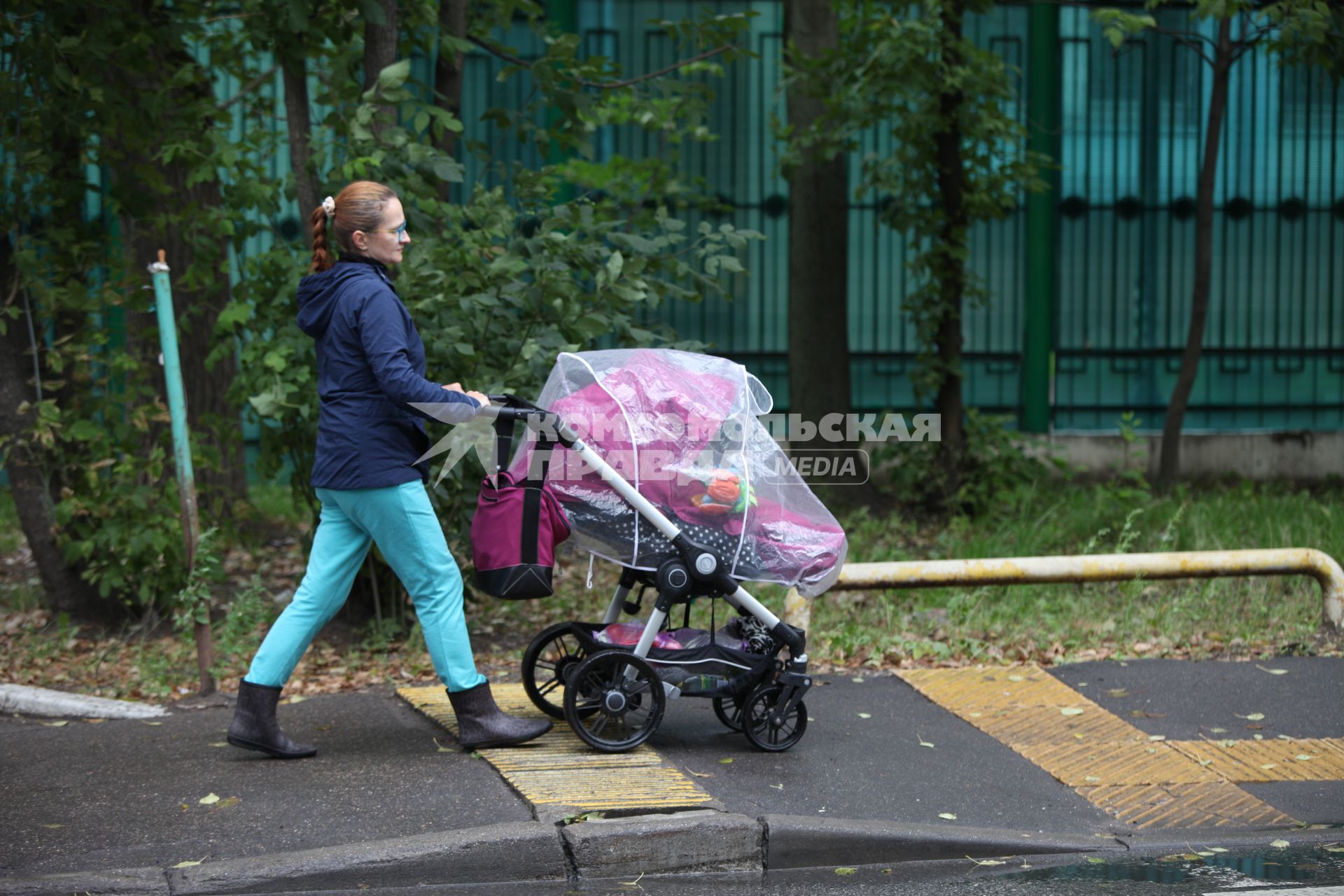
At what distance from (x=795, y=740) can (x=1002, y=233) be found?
25.3 ft

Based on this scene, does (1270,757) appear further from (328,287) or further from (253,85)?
(253,85)

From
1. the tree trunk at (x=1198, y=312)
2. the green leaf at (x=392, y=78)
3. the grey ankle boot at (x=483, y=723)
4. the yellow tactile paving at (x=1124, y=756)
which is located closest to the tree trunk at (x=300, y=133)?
the green leaf at (x=392, y=78)

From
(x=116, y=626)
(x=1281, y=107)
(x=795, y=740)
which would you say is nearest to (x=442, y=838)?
(x=795, y=740)

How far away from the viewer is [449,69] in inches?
285

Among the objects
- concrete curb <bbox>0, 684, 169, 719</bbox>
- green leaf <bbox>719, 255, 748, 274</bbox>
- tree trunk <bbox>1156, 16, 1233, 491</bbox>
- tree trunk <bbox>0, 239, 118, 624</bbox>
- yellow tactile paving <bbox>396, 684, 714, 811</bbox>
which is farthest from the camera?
tree trunk <bbox>1156, 16, 1233, 491</bbox>

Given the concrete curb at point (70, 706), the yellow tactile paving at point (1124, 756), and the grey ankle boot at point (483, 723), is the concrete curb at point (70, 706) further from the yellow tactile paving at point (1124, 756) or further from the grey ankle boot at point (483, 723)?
the yellow tactile paving at point (1124, 756)

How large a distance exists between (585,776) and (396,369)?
1.48m

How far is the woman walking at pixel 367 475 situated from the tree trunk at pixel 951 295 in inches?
217

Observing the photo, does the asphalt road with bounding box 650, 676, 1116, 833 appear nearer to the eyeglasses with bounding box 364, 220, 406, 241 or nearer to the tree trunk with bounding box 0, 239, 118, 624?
the eyeglasses with bounding box 364, 220, 406, 241

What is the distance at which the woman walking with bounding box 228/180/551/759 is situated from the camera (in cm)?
447

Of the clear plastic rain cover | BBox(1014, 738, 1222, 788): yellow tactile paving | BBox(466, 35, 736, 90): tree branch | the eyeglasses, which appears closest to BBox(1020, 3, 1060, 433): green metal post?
BBox(466, 35, 736, 90): tree branch

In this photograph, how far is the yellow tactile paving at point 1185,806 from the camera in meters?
4.41

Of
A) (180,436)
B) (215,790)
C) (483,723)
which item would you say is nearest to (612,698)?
(483,723)

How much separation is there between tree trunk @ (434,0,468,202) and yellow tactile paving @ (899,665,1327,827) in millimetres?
Answer: 3662
